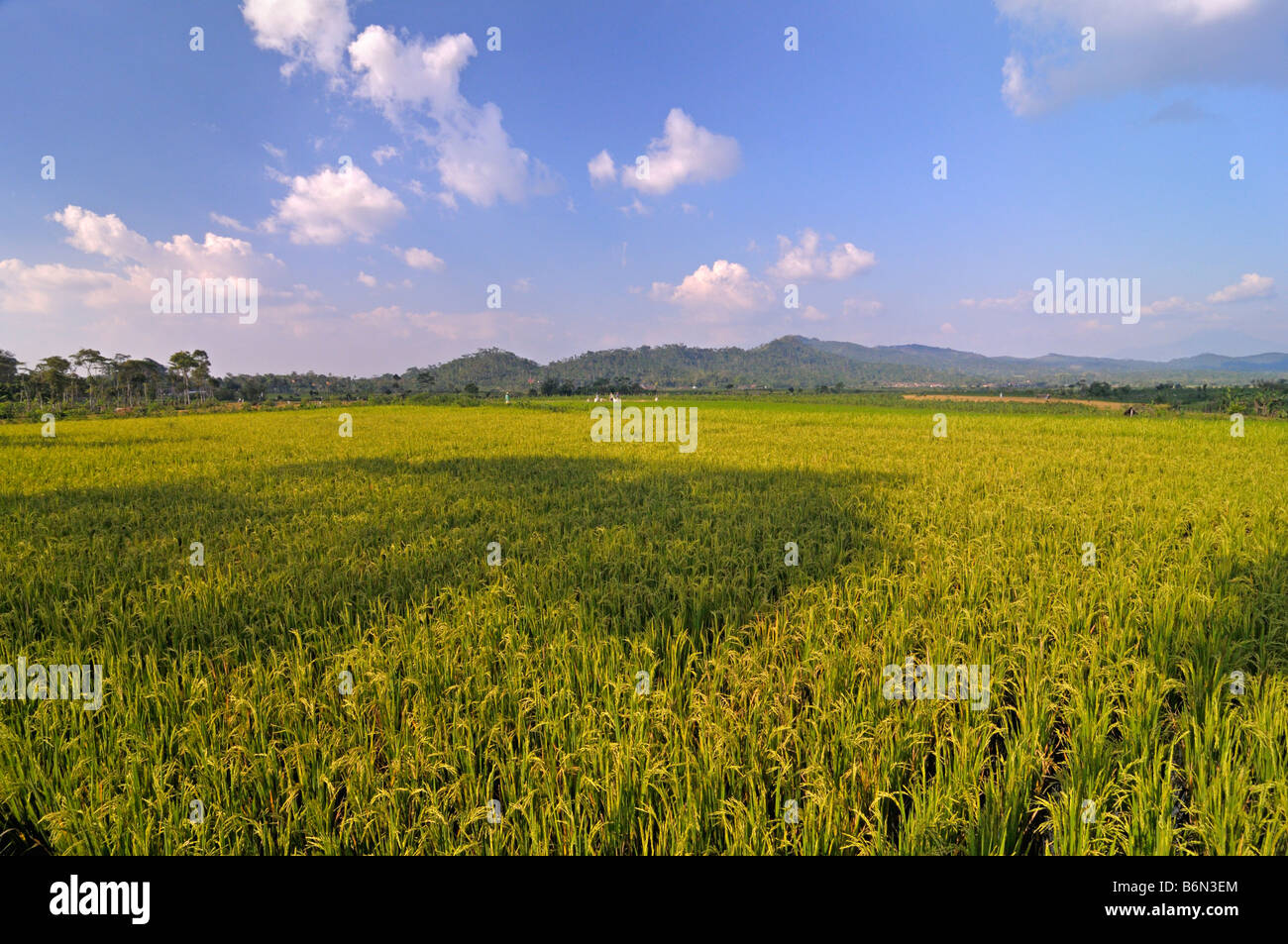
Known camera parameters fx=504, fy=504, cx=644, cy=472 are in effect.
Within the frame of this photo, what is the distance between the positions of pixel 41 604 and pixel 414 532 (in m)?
3.49

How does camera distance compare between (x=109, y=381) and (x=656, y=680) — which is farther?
(x=109, y=381)

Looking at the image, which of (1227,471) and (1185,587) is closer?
(1185,587)

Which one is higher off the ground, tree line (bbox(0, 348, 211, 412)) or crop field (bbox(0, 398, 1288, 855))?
tree line (bbox(0, 348, 211, 412))

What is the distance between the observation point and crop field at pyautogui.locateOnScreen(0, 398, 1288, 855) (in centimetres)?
231

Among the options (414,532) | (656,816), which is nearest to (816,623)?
(656,816)

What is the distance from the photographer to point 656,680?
3545mm

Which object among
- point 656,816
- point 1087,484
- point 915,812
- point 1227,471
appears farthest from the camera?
point 1227,471

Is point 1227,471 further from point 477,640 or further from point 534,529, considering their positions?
point 477,640

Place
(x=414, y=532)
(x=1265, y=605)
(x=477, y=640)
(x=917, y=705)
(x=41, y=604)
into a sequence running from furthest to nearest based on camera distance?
(x=414, y=532), (x=41, y=604), (x=1265, y=605), (x=477, y=640), (x=917, y=705)

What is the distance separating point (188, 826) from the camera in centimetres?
225

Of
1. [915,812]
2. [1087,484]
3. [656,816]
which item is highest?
[1087,484]

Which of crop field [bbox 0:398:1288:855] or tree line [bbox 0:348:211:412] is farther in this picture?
tree line [bbox 0:348:211:412]

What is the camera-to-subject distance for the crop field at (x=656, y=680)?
231 cm

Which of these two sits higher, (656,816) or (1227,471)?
(1227,471)
